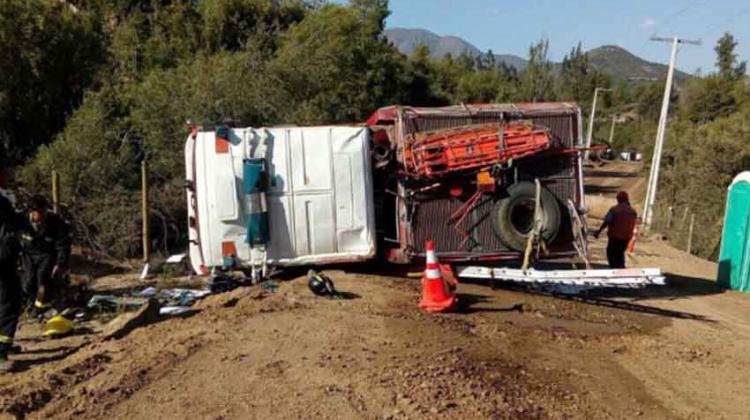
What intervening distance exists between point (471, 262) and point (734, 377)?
3868 mm

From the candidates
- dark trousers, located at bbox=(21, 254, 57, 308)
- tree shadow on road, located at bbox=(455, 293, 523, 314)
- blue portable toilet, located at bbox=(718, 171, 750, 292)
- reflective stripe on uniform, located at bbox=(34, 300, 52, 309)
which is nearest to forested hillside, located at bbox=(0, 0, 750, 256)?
dark trousers, located at bbox=(21, 254, 57, 308)

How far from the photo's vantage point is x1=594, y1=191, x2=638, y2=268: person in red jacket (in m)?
11.9

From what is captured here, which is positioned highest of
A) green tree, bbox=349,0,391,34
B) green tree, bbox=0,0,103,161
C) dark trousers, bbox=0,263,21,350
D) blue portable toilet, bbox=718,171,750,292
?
green tree, bbox=349,0,391,34

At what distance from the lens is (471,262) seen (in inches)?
406

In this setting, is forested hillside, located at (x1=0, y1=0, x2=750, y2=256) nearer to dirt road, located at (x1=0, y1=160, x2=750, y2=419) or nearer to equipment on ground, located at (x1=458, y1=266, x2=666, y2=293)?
dirt road, located at (x1=0, y1=160, x2=750, y2=419)

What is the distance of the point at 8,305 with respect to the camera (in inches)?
277

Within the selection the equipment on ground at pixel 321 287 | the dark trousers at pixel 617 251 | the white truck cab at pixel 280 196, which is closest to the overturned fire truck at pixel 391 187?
the white truck cab at pixel 280 196

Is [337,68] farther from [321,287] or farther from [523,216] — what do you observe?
[321,287]

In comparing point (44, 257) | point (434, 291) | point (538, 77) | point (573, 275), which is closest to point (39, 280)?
point (44, 257)

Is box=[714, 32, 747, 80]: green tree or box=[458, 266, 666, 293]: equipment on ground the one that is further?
box=[714, 32, 747, 80]: green tree

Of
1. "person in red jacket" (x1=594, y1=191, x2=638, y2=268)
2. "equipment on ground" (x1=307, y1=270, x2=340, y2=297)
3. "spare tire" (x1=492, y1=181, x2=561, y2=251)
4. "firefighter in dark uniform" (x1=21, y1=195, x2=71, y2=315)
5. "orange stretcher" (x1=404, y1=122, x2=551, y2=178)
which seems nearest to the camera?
"equipment on ground" (x1=307, y1=270, x2=340, y2=297)

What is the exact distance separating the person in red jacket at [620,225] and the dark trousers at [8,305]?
8.57 m

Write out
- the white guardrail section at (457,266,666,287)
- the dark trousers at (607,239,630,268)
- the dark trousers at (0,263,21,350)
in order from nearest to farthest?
1. the dark trousers at (0,263,21,350)
2. the white guardrail section at (457,266,666,287)
3. the dark trousers at (607,239,630,268)

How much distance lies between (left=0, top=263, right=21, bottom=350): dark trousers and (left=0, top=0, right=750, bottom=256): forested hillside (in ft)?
12.7
